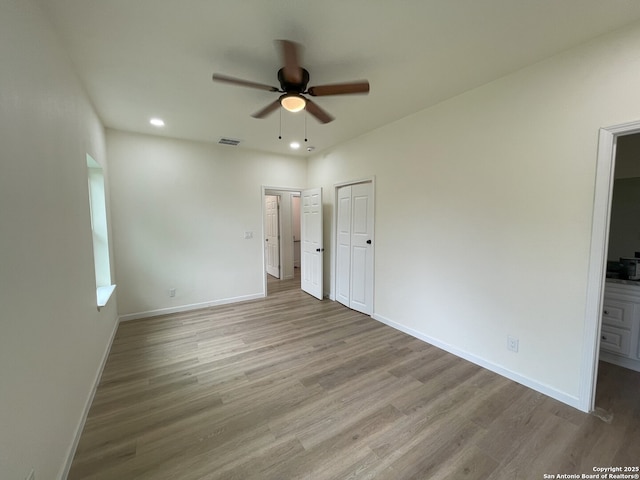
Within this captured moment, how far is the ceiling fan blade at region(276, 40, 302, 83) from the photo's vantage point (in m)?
1.56

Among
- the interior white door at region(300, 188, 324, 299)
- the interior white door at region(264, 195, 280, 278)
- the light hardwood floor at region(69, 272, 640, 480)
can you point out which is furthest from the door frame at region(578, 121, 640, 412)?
the interior white door at region(264, 195, 280, 278)

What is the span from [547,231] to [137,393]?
3660 mm

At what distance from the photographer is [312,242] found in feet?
15.6

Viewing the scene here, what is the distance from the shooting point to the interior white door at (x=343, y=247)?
4184 mm

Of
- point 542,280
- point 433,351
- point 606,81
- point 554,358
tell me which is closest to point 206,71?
point 606,81

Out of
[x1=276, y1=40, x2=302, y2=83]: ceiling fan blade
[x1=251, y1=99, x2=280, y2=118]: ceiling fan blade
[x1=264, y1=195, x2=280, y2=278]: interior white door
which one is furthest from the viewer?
[x1=264, y1=195, x2=280, y2=278]: interior white door

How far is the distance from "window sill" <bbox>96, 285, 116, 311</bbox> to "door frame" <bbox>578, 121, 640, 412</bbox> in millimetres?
4128

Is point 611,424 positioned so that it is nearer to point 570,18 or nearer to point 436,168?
point 436,168

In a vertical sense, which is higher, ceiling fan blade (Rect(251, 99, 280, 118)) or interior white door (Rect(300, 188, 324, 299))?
ceiling fan blade (Rect(251, 99, 280, 118))

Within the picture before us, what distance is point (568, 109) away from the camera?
1.93 meters

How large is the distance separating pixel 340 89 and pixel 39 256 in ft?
6.95

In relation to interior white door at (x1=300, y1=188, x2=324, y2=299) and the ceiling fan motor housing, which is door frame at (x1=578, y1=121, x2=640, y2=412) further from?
interior white door at (x1=300, y1=188, x2=324, y2=299)

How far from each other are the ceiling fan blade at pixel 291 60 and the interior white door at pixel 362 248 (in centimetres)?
206

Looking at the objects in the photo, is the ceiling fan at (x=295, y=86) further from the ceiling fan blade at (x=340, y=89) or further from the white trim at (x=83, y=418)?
the white trim at (x=83, y=418)
